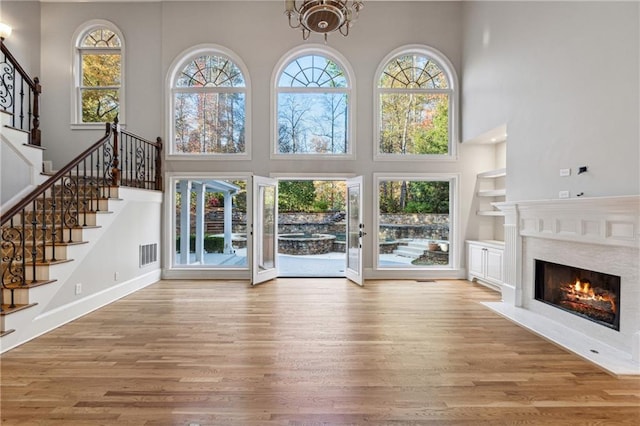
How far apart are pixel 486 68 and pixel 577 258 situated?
3637 mm

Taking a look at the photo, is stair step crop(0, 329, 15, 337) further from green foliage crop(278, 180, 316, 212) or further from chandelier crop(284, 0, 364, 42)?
green foliage crop(278, 180, 316, 212)

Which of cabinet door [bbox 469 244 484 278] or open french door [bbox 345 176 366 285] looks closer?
cabinet door [bbox 469 244 484 278]

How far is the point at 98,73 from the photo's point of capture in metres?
6.88

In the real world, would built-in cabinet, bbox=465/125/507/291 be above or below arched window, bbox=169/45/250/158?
below

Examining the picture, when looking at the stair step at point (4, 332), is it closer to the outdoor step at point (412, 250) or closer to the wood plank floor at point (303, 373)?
the wood plank floor at point (303, 373)

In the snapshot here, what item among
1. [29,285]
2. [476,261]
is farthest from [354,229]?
[29,285]

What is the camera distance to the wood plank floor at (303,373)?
7.51 ft

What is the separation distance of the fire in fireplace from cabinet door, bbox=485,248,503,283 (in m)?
1.16

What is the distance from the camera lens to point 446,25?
6852 mm

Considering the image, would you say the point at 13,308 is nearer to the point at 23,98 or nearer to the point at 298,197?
the point at 23,98

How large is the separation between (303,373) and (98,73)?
726 cm

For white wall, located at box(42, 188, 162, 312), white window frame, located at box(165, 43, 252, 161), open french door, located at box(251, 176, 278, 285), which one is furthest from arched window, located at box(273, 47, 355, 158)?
white wall, located at box(42, 188, 162, 312)

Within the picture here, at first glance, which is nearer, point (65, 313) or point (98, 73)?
point (65, 313)

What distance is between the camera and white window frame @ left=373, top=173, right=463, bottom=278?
6.81 metres
